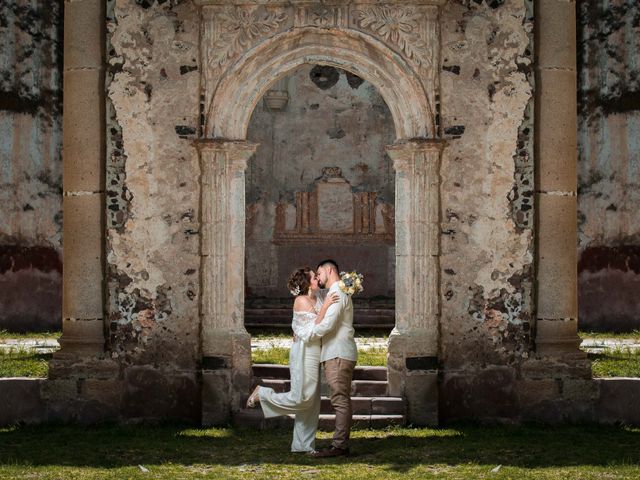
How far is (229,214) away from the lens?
1041 centimetres

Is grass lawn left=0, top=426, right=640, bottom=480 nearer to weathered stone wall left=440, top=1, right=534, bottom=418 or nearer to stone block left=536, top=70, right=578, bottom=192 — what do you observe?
weathered stone wall left=440, top=1, right=534, bottom=418

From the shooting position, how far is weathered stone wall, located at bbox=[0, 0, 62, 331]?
54.6 ft

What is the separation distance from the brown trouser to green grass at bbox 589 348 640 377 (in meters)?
2.83

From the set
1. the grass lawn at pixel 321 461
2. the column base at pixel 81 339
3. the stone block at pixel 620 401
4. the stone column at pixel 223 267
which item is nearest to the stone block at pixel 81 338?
the column base at pixel 81 339

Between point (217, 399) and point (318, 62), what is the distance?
127 inches

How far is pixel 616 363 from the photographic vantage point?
1124 centimetres

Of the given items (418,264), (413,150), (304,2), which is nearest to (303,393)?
(418,264)

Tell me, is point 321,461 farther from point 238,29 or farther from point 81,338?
point 238,29

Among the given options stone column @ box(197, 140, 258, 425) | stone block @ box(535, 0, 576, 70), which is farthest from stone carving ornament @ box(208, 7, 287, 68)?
stone block @ box(535, 0, 576, 70)

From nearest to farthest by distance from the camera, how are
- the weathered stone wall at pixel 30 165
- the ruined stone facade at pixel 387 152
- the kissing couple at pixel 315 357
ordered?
the kissing couple at pixel 315 357 < the ruined stone facade at pixel 387 152 < the weathered stone wall at pixel 30 165

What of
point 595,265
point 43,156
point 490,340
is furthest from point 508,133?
point 43,156

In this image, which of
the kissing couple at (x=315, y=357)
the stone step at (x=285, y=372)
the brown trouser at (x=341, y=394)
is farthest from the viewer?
the stone step at (x=285, y=372)

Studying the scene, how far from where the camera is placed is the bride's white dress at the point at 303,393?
898 cm

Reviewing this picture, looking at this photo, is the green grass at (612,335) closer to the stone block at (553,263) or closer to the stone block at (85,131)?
the stone block at (553,263)
